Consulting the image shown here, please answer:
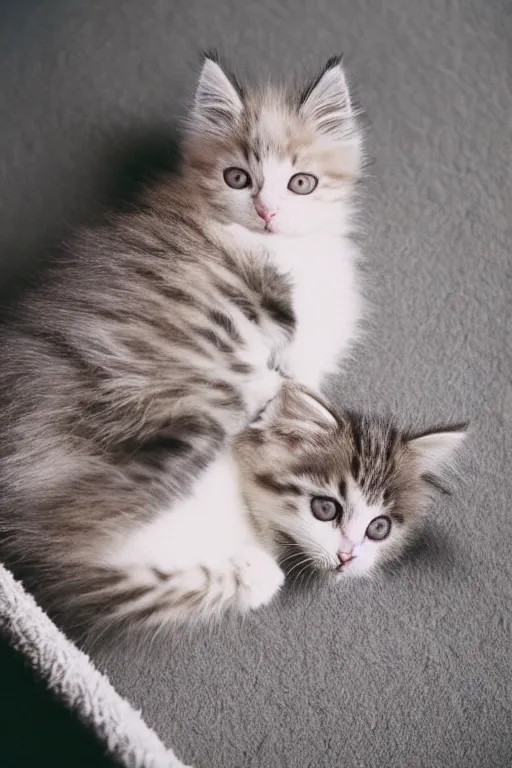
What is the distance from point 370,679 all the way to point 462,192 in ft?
2.41

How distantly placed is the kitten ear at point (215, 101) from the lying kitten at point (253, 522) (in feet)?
1.40

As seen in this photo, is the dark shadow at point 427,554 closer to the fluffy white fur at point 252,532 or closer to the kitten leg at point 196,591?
the fluffy white fur at point 252,532

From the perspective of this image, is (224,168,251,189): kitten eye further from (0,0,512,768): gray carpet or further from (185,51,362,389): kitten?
(0,0,512,768): gray carpet

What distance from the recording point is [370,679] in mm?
880

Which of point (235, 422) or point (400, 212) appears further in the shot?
point (400, 212)

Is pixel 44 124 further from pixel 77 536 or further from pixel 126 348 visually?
pixel 77 536

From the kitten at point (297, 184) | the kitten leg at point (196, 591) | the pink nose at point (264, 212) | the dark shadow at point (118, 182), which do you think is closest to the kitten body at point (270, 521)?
the kitten leg at point (196, 591)

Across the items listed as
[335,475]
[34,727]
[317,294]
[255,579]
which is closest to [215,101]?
[317,294]

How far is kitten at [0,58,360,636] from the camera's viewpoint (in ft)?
2.90

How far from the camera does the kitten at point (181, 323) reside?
2.90 feet

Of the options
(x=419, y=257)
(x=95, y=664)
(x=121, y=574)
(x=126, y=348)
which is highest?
(x=419, y=257)

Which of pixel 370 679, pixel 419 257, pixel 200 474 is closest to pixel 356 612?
pixel 370 679

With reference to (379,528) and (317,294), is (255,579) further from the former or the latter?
(317,294)

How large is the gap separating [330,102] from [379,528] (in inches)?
25.2
